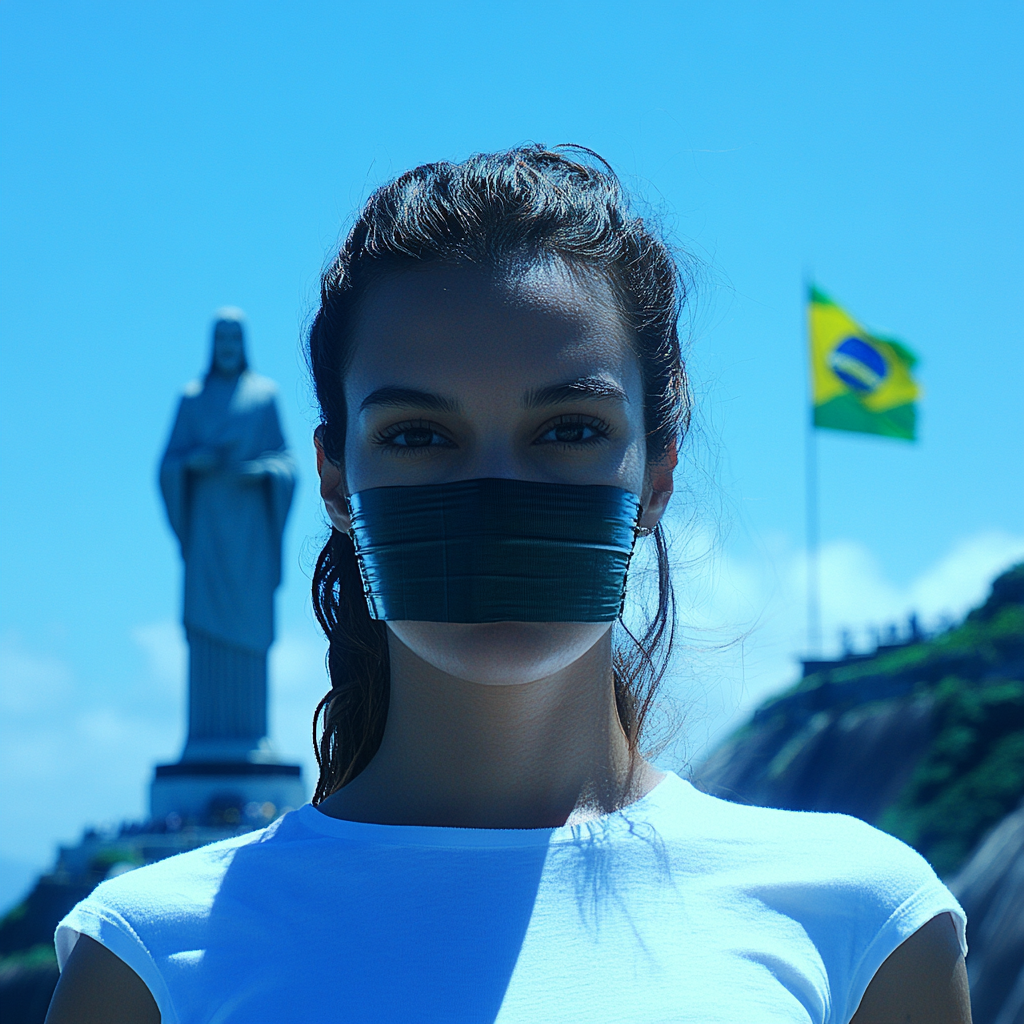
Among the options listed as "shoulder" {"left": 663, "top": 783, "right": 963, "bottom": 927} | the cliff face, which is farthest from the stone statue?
"shoulder" {"left": 663, "top": 783, "right": 963, "bottom": 927}

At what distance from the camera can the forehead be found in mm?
1577

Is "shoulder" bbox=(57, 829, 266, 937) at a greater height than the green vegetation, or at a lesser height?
greater

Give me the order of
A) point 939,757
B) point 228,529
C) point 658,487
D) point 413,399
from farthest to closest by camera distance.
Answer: point 939,757, point 228,529, point 658,487, point 413,399

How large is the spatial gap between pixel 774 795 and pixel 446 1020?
25947 millimetres

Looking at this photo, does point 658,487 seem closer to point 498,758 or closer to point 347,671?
point 498,758

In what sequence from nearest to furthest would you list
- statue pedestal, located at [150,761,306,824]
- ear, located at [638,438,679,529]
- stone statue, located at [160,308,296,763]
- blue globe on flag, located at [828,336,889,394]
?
1. ear, located at [638,438,679,529]
2. statue pedestal, located at [150,761,306,824]
3. stone statue, located at [160,308,296,763]
4. blue globe on flag, located at [828,336,889,394]

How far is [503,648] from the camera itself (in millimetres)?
1581

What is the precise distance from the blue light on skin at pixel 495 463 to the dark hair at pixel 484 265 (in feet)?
0.13

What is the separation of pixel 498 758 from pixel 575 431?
39 centimetres

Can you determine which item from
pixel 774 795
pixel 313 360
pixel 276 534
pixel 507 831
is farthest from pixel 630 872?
pixel 774 795

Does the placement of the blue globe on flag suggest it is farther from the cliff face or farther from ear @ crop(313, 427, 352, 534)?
ear @ crop(313, 427, 352, 534)

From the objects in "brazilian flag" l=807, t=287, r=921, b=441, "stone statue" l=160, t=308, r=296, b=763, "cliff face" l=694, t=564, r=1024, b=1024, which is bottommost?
"cliff face" l=694, t=564, r=1024, b=1024

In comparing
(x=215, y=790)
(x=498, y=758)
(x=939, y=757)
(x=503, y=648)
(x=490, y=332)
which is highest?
(x=490, y=332)

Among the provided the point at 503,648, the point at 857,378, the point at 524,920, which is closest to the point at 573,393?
the point at 503,648
